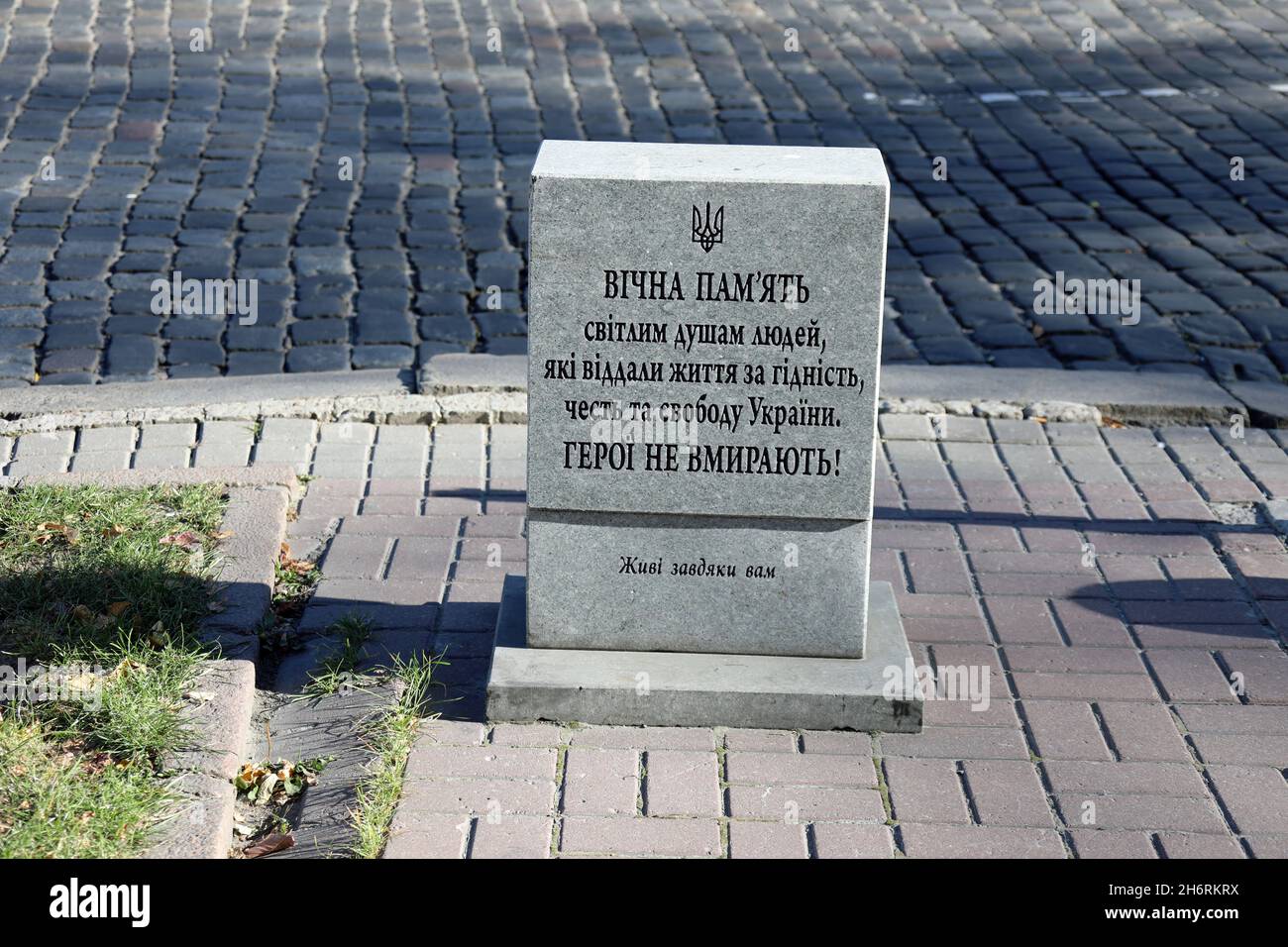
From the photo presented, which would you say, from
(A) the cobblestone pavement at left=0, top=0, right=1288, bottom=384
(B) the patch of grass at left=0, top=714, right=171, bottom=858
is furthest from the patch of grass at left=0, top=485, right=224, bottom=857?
(A) the cobblestone pavement at left=0, top=0, right=1288, bottom=384

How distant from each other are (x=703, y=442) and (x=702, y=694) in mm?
601

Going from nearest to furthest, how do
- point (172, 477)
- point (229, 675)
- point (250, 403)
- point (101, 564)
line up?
point (229, 675)
point (101, 564)
point (172, 477)
point (250, 403)

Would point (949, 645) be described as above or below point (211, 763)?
below

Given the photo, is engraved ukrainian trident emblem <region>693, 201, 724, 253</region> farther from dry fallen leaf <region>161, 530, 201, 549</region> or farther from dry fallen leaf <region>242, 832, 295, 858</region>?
dry fallen leaf <region>161, 530, 201, 549</region>

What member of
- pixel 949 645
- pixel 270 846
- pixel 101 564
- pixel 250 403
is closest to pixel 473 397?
pixel 250 403

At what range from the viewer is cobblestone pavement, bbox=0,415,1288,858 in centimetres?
328

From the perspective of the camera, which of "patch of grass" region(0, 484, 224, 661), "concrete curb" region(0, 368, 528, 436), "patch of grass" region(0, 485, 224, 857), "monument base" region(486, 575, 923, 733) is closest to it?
"patch of grass" region(0, 485, 224, 857)

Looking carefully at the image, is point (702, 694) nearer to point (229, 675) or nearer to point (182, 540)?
point (229, 675)

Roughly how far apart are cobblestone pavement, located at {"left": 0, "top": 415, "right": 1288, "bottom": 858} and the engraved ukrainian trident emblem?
1.16 meters

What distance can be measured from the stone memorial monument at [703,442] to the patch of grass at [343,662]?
1.25 feet

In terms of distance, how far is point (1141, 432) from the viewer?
539cm

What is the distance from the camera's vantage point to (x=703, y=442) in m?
3.57

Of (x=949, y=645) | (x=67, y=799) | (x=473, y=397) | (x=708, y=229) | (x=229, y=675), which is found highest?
(x=708, y=229)

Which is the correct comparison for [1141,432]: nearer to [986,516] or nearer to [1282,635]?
[986,516]
